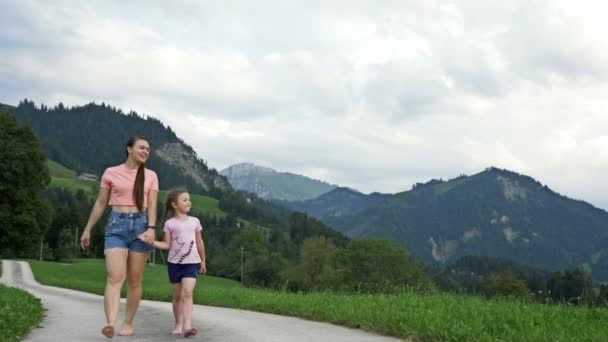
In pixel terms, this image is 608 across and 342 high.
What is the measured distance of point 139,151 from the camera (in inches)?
325

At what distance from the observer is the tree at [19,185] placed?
1512 inches

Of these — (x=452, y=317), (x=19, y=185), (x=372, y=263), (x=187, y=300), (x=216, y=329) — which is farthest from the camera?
(x=372, y=263)

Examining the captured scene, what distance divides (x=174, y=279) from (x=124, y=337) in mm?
999

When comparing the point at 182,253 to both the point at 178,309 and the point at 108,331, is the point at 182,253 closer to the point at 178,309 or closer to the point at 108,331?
the point at 178,309

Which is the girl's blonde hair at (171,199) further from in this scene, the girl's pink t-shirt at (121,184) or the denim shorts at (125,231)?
the denim shorts at (125,231)

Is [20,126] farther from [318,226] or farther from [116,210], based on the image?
[318,226]

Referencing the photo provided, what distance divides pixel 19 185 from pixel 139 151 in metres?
34.8

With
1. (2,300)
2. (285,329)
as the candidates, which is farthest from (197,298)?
(285,329)

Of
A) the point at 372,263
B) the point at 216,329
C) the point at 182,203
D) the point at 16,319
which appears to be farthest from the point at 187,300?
the point at 372,263

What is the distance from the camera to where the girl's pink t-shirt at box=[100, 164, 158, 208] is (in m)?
8.07

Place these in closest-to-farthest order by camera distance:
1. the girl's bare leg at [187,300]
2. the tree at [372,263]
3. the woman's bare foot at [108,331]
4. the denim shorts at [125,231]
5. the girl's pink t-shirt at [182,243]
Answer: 1. the woman's bare foot at [108,331]
2. the denim shorts at [125,231]
3. the girl's bare leg at [187,300]
4. the girl's pink t-shirt at [182,243]
5. the tree at [372,263]

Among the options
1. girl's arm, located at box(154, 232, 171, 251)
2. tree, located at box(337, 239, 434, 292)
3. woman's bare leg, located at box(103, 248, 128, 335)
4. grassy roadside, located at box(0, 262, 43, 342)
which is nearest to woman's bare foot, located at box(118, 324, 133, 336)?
woman's bare leg, located at box(103, 248, 128, 335)

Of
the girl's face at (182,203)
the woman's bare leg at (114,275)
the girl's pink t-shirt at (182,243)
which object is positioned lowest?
the woman's bare leg at (114,275)

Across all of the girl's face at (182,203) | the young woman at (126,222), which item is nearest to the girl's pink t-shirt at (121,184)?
the young woman at (126,222)
